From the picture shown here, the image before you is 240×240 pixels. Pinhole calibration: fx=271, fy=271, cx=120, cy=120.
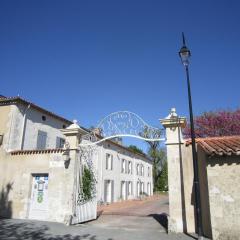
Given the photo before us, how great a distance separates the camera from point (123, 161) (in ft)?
94.9

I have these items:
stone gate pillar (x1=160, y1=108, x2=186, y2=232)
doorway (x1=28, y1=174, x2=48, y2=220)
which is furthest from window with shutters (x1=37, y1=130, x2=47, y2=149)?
stone gate pillar (x1=160, y1=108, x2=186, y2=232)

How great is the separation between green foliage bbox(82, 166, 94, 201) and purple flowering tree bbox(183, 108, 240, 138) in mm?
14479

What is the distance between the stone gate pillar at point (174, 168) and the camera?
997cm

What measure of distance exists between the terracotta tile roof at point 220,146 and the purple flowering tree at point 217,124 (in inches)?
594

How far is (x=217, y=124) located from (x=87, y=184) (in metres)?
16.9

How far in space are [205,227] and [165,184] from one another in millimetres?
40496

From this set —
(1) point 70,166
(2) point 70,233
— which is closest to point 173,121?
(1) point 70,166

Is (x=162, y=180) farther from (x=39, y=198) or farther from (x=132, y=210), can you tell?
(x=39, y=198)

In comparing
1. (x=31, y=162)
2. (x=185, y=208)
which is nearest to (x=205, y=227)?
(x=185, y=208)

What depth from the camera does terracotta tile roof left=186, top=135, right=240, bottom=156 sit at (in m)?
8.47

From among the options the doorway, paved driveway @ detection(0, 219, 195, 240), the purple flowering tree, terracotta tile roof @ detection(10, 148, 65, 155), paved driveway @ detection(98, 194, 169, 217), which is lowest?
paved driveway @ detection(0, 219, 195, 240)

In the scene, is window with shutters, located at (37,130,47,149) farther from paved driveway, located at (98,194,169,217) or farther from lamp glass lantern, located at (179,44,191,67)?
lamp glass lantern, located at (179,44,191,67)

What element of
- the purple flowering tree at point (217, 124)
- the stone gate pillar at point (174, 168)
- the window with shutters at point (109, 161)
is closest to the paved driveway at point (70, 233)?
the stone gate pillar at point (174, 168)

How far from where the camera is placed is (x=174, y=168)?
10523 millimetres
